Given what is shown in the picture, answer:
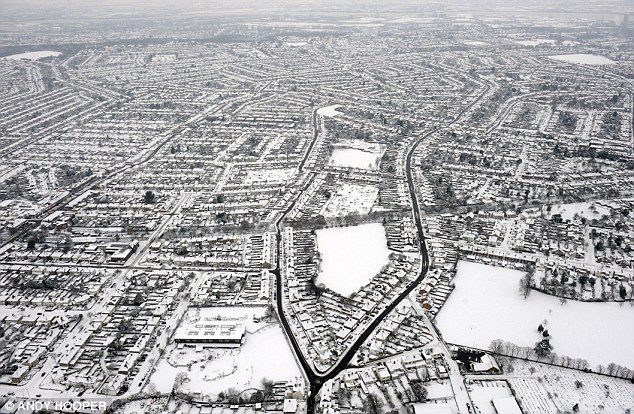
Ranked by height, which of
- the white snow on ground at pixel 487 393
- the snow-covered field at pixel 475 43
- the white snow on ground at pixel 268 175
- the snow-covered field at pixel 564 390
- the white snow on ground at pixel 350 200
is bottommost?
the snow-covered field at pixel 564 390

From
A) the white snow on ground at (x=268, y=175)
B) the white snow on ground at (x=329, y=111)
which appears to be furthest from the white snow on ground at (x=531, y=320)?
the white snow on ground at (x=329, y=111)

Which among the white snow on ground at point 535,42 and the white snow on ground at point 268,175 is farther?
the white snow on ground at point 535,42

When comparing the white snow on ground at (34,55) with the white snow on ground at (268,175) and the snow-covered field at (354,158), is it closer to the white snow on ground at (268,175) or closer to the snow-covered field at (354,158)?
the white snow on ground at (268,175)

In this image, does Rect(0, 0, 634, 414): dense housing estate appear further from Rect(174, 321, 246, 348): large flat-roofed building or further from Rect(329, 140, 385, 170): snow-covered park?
Rect(329, 140, 385, 170): snow-covered park

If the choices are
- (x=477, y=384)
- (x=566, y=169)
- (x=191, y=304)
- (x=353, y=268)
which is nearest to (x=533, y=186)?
(x=566, y=169)

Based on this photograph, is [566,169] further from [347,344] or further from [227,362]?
[227,362]

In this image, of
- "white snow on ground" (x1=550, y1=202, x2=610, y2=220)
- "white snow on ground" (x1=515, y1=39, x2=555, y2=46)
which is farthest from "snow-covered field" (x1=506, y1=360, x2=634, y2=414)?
"white snow on ground" (x1=515, y1=39, x2=555, y2=46)
